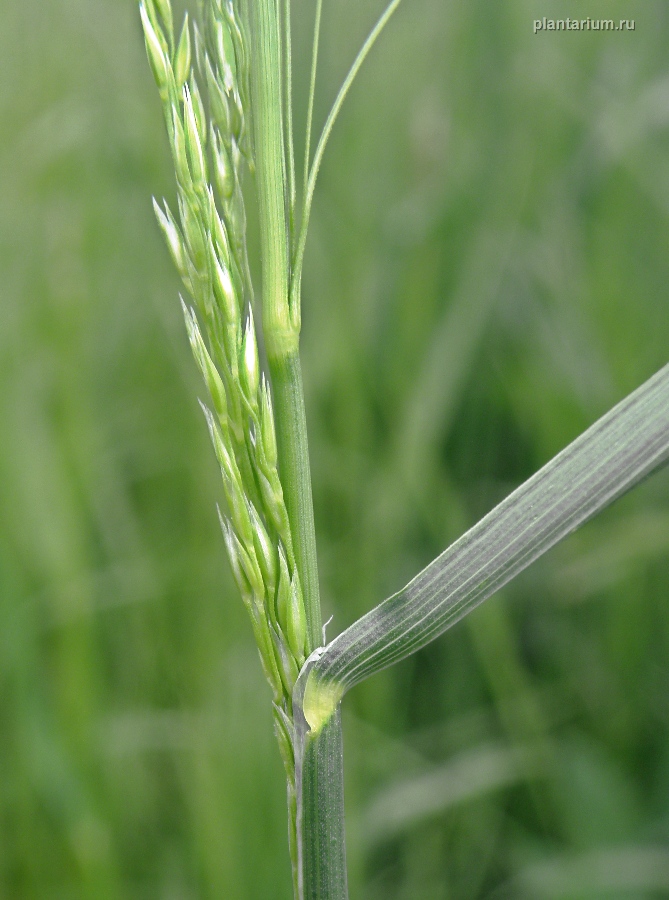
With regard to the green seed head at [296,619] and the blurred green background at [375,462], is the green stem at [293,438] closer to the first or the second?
the green seed head at [296,619]

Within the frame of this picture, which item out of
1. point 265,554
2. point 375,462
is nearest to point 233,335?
point 265,554

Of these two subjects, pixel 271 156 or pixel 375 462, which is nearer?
pixel 271 156

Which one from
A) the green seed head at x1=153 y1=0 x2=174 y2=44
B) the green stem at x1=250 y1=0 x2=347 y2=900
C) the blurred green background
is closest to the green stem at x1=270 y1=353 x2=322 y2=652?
the green stem at x1=250 y1=0 x2=347 y2=900

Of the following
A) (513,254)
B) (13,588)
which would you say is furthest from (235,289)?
(513,254)

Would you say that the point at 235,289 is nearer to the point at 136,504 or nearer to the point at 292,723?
the point at 292,723

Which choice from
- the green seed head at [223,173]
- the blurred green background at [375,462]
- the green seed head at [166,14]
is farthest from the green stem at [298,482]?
the blurred green background at [375,462]

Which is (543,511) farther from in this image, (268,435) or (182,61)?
(182,61)
